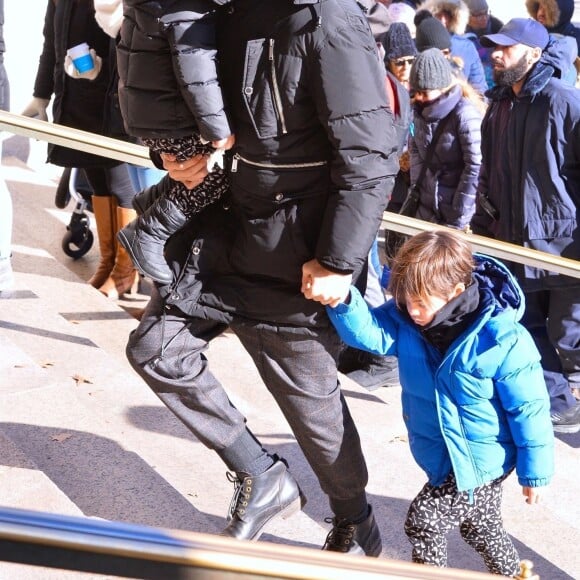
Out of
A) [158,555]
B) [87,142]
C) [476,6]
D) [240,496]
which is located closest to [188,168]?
[240,496]

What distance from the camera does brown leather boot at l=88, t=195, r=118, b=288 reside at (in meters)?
5.50

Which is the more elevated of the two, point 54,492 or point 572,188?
point 572,188

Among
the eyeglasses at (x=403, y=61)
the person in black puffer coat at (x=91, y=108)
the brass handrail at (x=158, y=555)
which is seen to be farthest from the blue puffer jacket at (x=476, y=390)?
the eyeglasses at (x=403, y=61)

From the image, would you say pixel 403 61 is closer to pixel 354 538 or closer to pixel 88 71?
pixel 88 71

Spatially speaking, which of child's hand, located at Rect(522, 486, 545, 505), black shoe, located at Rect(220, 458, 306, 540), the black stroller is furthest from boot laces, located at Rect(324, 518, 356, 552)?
the black stroller

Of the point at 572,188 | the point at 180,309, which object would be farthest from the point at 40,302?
the point at 572,188

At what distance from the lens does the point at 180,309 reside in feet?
9.19

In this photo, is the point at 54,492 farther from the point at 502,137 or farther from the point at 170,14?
the point at 502,137

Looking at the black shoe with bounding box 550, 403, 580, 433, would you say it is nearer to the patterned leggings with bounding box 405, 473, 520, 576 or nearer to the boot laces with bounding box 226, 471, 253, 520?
A: the patterned leggings with bounding box 405, 473, 520, 576

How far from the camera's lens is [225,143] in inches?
101

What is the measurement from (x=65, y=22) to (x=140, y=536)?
4.25 meters

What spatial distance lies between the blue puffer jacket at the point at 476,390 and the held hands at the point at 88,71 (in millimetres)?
2747

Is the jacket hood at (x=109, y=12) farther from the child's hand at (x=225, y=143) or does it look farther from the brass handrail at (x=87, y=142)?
the child's hand at (x=225, y=143)

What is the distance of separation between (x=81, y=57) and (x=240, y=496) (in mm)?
2753
